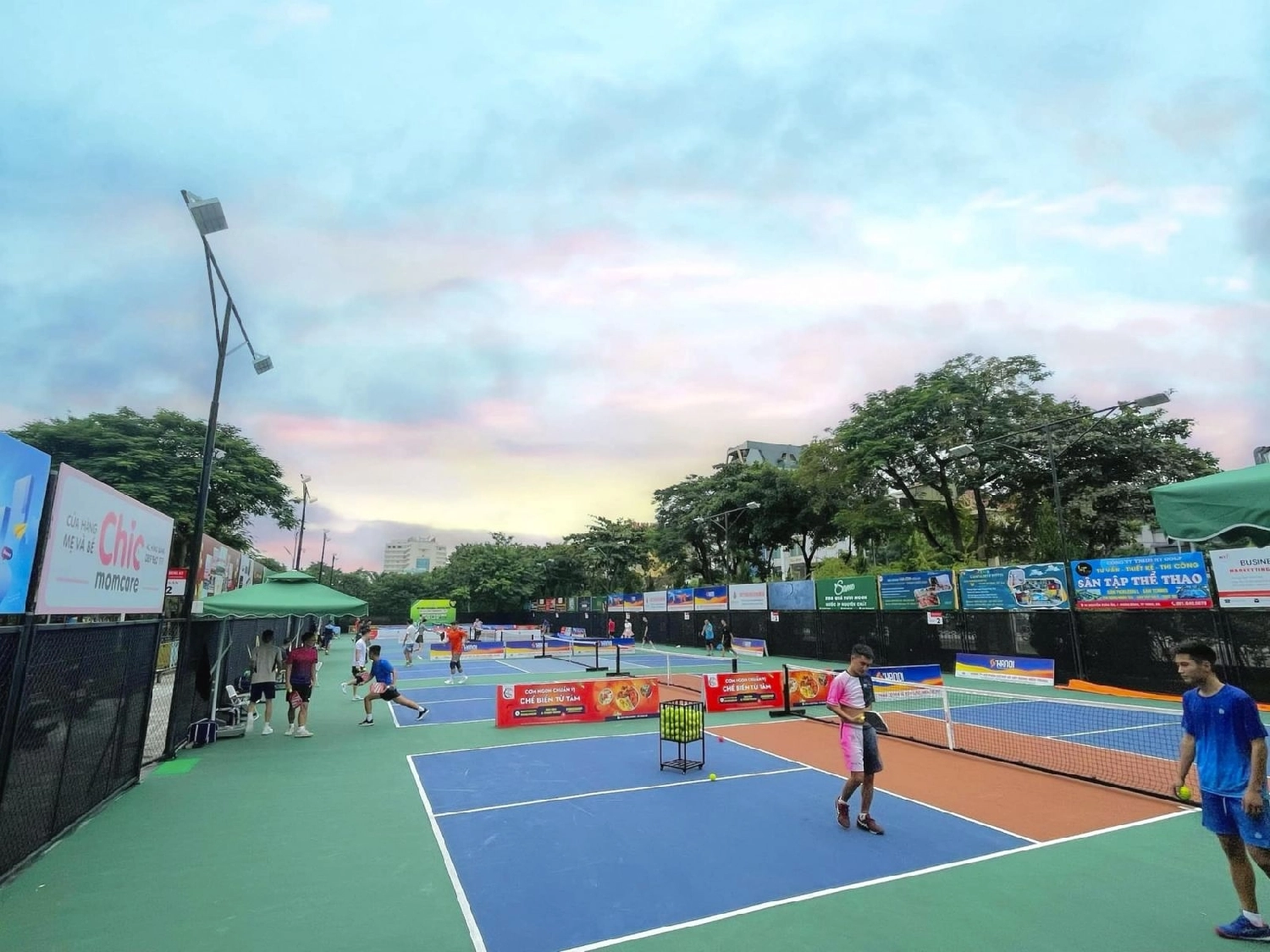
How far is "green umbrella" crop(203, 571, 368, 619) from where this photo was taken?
12484 mm

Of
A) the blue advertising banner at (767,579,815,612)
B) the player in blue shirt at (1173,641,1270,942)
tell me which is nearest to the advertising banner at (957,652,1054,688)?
the blue advertising banner at (767,579,815,612)

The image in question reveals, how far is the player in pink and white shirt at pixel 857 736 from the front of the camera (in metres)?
7.13

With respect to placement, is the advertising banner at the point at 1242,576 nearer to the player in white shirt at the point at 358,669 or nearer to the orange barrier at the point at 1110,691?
the orange barrier at the point at 1110,691

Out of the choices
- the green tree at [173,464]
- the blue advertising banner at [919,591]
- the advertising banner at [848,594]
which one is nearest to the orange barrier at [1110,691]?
the blue advertising banner at [919,591]

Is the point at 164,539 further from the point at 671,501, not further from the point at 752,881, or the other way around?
the point at 671,501

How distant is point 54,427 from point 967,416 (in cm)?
4566

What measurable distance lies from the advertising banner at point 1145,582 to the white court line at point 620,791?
544 inches

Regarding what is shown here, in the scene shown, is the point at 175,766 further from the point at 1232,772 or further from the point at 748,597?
the point at 748,597

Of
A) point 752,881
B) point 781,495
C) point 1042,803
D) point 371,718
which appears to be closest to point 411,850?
point 752,881

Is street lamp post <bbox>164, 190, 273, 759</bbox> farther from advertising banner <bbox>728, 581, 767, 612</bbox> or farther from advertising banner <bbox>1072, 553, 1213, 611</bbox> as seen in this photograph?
advertising banner <bbox>728, 581, 767, 612</bbox>

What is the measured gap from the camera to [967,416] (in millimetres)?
32812

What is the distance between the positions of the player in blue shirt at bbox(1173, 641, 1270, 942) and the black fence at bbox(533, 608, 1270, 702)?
1486 cm

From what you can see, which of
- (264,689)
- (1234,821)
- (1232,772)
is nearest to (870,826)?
(1234,821)

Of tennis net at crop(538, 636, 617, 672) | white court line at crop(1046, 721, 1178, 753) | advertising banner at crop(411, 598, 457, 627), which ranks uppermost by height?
advertising banner at crop(411, 598, 457, 627)
